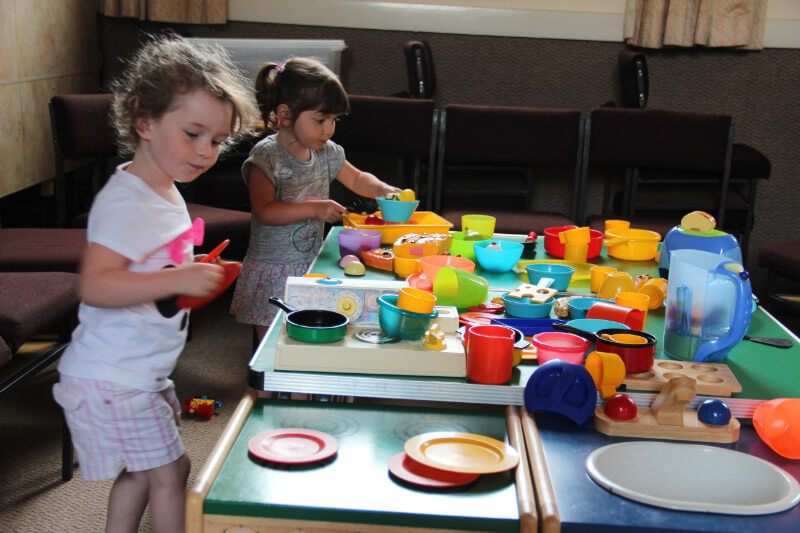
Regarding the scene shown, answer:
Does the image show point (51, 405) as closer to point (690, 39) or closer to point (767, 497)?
point (767, 497)

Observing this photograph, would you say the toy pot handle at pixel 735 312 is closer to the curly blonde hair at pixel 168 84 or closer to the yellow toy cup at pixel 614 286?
the yellow toy cup at pixel 614 286

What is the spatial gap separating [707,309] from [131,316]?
2.88ft

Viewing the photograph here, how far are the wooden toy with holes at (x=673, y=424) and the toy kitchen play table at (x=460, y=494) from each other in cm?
2

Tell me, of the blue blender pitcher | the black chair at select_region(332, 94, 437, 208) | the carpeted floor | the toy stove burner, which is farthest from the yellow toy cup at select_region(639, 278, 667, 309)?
the black chair at select_region(332, 94, 437, 208)

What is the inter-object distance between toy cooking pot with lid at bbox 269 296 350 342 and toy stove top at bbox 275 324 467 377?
0.01 metres

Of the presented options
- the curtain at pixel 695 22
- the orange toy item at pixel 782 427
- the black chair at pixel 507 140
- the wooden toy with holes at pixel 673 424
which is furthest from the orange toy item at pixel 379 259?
the curtain at pixel 695 22

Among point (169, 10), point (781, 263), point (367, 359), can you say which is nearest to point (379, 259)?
point (367, 359)

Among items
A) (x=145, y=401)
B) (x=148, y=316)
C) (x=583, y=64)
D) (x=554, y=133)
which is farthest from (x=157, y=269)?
(x=583, y=64)

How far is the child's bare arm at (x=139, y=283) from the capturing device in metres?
1.10

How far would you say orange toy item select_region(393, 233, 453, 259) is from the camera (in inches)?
68.4

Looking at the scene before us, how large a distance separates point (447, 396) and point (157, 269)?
0.46m

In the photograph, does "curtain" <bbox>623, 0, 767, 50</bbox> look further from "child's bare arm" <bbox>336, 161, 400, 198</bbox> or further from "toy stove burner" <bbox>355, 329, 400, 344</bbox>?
"toy stove burner" <bbox>355, 329, 400, 344</bbox>

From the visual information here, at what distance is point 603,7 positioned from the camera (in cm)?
392

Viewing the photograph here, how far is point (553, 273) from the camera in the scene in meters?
1.66
